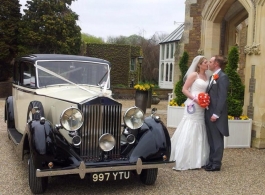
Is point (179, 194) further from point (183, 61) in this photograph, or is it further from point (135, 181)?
point (183, 61)

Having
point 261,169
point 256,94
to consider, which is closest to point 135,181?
point 261,169

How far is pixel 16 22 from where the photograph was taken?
21.6 metres

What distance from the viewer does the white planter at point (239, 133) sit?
7.88m

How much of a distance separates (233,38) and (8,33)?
44.9 feet

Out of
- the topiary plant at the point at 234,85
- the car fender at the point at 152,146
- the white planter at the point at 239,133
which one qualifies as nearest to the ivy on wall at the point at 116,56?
the topiary plant at the point at 234,85

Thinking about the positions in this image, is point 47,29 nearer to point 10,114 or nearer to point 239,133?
point 10,114

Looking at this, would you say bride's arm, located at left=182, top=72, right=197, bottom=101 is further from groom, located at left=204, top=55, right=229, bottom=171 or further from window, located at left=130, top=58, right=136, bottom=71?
window, located at left=130, top=58, right=136, bottom=71

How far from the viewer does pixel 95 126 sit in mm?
4664

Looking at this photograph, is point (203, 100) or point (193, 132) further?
point (193, 132)

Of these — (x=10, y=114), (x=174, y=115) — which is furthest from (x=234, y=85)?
(x=10, y=114)

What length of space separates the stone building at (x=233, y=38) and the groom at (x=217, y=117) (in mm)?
2155

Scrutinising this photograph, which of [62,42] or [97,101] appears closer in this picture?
[97,101]

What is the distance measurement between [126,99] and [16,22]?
805cm

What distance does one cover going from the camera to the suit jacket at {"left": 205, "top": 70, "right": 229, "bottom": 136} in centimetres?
585
